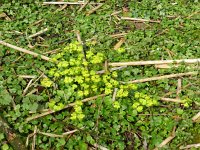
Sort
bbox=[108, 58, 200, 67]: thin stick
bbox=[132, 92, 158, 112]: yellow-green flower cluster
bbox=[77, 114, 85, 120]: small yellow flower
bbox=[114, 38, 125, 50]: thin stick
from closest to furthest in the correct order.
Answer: bbox=[77, 114, 85, 120]: small yellow flower < bbox=[132, 92, 158, 112]: yellow-green flower cluster < bbox=[108, 58, 200, 67]: thin stick < bbox=[114, 38, 125, 50]: thin stick

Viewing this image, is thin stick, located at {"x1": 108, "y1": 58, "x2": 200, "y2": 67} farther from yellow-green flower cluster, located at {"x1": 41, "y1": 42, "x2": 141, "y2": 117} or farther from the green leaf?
the green leaf

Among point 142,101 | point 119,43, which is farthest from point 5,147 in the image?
point 119,43

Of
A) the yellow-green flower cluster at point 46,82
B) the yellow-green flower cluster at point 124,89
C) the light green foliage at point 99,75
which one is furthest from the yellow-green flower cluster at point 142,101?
the yellow-green flower cluster at point 46,82

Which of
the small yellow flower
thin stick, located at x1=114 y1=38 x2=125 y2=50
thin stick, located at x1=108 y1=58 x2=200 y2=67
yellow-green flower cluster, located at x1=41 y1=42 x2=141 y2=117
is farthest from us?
thin stick, located at x1=114 y1=38 x2=125 y2=50

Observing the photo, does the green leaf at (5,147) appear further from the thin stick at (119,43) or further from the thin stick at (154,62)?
the thin stick at (119,43)

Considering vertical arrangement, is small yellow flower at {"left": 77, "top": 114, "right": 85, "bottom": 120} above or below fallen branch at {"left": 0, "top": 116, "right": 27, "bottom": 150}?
above

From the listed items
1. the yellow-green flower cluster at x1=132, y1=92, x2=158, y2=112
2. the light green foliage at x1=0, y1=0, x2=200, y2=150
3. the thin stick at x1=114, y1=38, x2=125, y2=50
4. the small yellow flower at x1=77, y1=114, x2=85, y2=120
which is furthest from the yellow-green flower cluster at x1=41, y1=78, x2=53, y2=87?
the thin stick at x1=114, y1=38, x2=125, y2=50

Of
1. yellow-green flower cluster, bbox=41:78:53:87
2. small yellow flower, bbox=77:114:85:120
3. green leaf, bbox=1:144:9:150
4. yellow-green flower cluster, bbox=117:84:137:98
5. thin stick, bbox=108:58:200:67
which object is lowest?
green leaf, bbox=1:144:9:150

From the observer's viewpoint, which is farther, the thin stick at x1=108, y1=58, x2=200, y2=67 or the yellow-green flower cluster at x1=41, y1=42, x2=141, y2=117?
the thin stick at x1=108, y1=58, x2=200, y2=67

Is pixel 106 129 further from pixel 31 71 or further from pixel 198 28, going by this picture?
pixel 198 28
